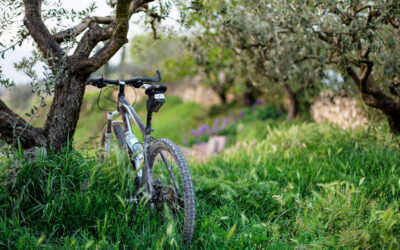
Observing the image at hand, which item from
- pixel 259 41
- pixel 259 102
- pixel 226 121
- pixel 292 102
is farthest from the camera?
pixel 259 102

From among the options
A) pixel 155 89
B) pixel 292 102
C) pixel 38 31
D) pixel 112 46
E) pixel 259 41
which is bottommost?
pixel 292 102

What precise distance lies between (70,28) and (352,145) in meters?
3.73

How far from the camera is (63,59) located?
2.88 metres

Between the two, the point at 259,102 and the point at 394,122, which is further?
the point at 259,102

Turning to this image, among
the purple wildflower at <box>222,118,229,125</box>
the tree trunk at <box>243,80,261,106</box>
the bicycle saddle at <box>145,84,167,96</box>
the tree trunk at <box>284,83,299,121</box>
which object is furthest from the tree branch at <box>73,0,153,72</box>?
the tree trunk at <box>243,80,261,106</box>

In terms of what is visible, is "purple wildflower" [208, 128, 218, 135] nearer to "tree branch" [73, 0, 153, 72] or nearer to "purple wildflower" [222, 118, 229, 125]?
"purple wildflower" [222, 118, 229, 125]

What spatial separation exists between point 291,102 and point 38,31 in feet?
19.6

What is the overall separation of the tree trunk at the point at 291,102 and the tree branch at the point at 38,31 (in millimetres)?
5506

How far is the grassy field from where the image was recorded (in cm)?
247

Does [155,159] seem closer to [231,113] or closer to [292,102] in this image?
[292,102]

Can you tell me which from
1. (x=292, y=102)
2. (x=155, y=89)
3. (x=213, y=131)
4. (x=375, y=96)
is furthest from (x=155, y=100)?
(x=213, y=131)

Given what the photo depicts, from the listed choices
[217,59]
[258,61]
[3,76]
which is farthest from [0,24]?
[217,59]

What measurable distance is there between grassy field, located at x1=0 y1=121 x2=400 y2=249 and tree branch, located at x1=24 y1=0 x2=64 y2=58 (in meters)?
0.94

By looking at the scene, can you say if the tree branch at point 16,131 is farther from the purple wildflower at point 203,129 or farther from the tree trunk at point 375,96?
the purple wildflower at point 203,129
